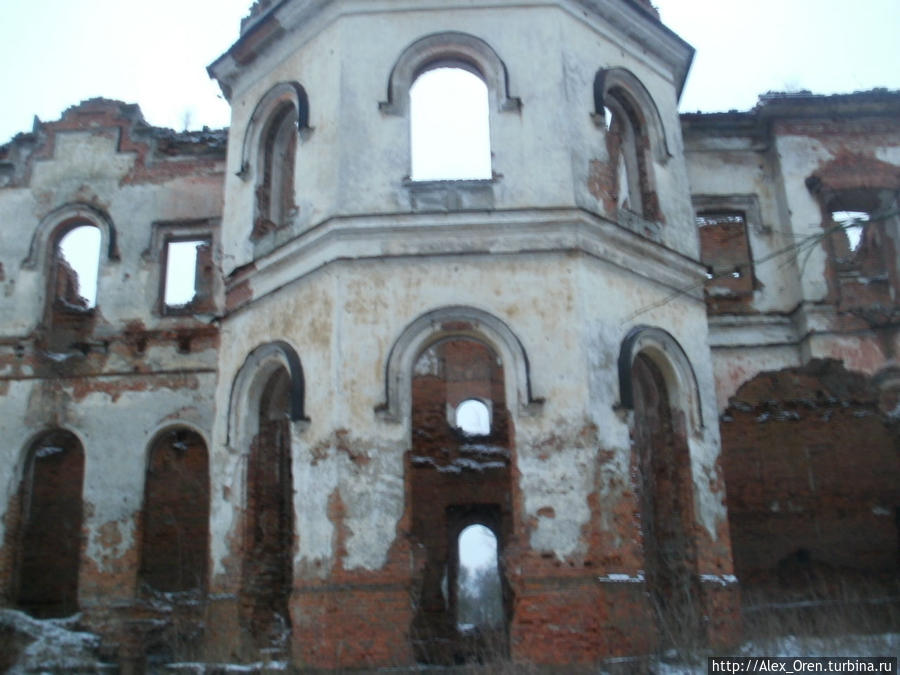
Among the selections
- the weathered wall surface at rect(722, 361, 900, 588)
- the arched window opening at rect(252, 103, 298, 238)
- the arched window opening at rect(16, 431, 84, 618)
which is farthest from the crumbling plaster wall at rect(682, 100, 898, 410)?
the arched window opening at rect(16, 431, 84, 618)

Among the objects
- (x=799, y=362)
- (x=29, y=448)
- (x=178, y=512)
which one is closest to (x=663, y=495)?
(x=799, y=362)

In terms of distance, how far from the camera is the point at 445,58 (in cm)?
1076

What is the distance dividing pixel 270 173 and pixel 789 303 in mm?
7708

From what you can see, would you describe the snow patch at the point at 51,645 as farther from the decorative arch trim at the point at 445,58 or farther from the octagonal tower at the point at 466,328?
the decorative arch trim at the point at 445,58

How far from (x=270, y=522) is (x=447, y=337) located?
305 centimetres

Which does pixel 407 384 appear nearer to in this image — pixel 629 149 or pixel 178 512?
pixel 629 149

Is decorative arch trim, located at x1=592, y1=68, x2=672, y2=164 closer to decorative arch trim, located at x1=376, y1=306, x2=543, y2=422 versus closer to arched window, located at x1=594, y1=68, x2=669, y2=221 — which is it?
arched window, located at x1=594, y1=68, x2=669, y2=221

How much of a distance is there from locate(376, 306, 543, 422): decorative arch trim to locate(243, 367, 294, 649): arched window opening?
190 cm

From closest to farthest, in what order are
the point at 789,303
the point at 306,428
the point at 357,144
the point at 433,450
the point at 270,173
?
1. the point at 306,428
2. the point at 357,144
3. the point at 270,173
4. the point at 789,303
5. the point at 433,450

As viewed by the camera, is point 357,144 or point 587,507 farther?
point 357,144

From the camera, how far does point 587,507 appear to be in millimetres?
8938

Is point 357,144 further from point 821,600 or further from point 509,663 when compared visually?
point 821,600

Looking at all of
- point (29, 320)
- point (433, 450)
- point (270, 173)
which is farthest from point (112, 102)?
point (433, 450)

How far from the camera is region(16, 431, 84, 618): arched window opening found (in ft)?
46.4
